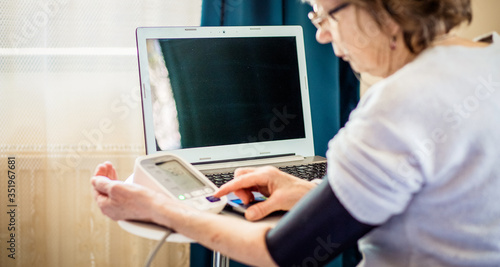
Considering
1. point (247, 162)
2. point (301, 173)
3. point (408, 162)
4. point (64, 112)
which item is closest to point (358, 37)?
point (408, 162)

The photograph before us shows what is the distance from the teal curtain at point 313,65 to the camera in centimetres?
150

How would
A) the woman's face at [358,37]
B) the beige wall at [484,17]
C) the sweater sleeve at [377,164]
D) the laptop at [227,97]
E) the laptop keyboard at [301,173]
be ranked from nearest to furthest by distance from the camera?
1. the sweater sleeve at [377,164]
2. the woman's face at [358,37]
3. the laptop keyboard at [301,173]
4. the laptop at [227,97]
5. the beige wall at [484,17]

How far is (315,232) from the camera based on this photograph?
618mm

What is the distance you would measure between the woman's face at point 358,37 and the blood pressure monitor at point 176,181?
34cm

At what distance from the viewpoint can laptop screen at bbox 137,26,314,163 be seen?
45.9 inches

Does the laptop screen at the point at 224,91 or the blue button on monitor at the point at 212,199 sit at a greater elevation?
the laptop screen at the point at 224,91

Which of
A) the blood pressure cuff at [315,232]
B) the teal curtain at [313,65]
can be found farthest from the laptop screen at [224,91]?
the blood pressure cuff at [315,232]

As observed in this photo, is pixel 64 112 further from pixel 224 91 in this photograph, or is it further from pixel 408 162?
pixel 408 162

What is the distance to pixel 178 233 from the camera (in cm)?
76

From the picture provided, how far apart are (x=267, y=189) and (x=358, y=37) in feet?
1.18

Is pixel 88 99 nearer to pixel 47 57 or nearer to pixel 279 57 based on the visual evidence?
pixel 47 57

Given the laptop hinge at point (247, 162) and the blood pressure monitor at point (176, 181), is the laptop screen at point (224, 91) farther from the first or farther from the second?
the blood pressure monitor at point (176, 181)

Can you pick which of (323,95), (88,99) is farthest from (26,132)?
(323,95)

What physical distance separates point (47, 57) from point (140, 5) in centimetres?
34
